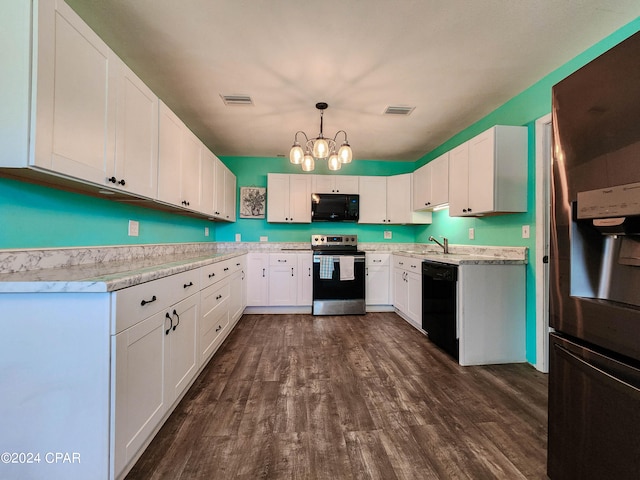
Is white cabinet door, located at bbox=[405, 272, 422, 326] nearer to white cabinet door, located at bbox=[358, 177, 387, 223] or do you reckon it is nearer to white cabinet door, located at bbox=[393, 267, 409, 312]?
white cabinet door, located at bbox=[393, 267, 409, 312]

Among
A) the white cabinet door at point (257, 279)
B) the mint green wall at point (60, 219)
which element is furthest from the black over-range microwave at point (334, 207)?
the mint green wall at point (60, 219)

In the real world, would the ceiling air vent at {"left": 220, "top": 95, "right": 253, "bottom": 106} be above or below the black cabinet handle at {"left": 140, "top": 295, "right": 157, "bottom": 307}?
above

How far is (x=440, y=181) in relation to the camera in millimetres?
3223

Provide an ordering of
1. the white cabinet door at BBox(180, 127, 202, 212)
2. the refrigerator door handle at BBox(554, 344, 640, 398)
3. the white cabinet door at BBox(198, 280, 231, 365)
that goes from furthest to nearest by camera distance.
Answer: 1. the white cabinet door at BBox(180, 127, 202, 212)
2. the white cabinet door at BBox(198, 280, 231, 365)
3. the refrigerator door handle at BBox(554, 344, 640, 398)

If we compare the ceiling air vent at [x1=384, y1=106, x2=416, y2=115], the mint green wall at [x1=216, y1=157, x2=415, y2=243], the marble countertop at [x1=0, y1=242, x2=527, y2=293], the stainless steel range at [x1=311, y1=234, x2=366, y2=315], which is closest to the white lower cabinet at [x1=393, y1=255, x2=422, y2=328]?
the marble countertop at [x1=0, y1=242, x2=527, y2=293]

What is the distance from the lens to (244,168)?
4238 millimetres

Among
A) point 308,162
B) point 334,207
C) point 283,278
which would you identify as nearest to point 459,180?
point 308,162

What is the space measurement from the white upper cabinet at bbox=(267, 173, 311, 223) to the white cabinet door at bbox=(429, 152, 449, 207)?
180 centimetres

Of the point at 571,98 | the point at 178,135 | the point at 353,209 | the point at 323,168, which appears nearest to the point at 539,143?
the point at 571,98

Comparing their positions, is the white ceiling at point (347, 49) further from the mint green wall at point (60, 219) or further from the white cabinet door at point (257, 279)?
the white cabinet door at point (257, 279)

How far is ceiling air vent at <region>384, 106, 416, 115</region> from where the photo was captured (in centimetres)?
264

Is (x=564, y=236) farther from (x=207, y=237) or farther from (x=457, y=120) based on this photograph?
(x=207, y=237)

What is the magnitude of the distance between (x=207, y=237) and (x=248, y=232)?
25.8 inches

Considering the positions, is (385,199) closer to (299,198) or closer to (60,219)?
(299,198)
